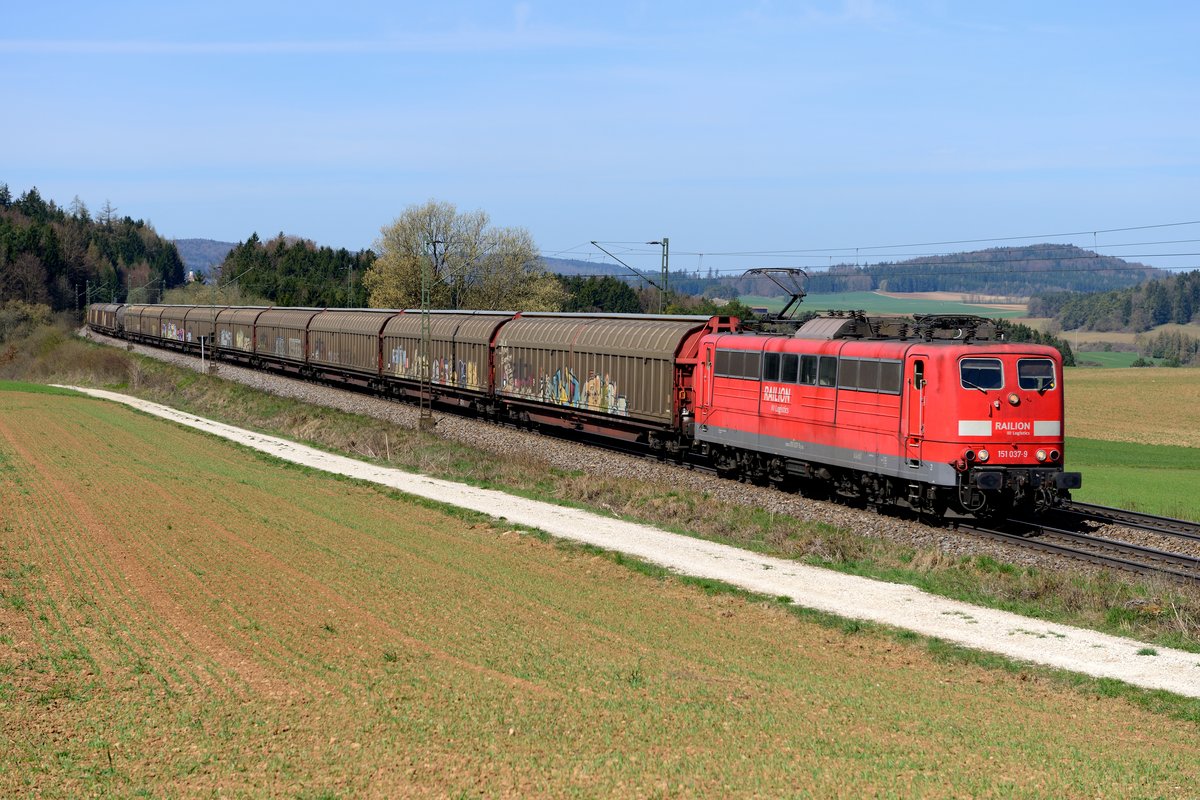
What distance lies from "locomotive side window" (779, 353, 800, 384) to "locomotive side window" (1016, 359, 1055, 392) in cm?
606

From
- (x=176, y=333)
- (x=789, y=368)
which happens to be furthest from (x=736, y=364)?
(x=176, y=333)

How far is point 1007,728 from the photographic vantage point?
12828 mm

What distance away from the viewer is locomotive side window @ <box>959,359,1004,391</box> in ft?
80.1

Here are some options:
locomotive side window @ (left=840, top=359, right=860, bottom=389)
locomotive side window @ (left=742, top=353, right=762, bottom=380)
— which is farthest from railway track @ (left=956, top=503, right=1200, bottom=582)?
locomotive side window @ (left=742, top=353, right=762, bottom=380)

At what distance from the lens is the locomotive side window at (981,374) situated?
2442 cm

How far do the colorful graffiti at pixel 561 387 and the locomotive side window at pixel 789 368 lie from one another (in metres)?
8.86

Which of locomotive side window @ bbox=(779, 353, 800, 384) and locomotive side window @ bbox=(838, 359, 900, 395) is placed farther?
locomotive side window @ bbox=(779, 353, 800, 384)

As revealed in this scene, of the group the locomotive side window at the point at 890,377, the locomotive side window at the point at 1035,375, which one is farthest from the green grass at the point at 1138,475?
the locomotive side window at the point at 890,377

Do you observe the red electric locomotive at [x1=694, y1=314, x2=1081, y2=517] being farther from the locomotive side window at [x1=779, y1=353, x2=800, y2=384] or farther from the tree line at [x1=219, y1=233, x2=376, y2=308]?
the tree line at [x1=219, y1=233, x2=376, y2=308]

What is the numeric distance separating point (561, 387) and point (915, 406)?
19092 mm

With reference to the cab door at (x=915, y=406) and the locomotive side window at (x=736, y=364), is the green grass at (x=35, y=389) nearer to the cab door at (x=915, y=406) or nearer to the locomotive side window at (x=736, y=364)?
the locomotive side window at (x=736, y=364)

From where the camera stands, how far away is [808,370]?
95.1 ft

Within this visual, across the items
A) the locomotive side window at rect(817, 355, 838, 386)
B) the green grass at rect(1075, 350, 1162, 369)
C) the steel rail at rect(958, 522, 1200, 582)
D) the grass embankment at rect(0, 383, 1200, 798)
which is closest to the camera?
the grass embankment at rect(0, 383, 1200, 798)

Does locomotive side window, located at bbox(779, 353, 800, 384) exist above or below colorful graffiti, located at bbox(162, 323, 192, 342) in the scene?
above
